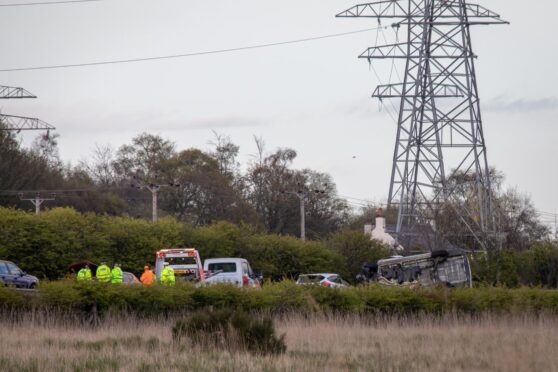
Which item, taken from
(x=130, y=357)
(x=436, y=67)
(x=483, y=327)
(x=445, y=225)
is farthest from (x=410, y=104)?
(x=130, y=357)

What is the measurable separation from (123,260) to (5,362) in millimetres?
35595

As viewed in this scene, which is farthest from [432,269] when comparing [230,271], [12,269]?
[12,269]

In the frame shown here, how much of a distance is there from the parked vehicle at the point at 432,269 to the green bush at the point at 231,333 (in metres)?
18.5

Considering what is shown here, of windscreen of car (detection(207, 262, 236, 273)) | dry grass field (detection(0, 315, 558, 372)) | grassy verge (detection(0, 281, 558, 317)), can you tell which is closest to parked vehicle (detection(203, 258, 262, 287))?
windscreen of car (detection(207, 262, 236, 273))

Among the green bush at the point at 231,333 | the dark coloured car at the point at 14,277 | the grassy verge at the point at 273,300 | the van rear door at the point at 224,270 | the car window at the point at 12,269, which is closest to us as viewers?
the green bush at the point at 231,333

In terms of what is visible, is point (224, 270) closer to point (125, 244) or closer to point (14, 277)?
point (14, 277)

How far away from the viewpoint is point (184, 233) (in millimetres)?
57500

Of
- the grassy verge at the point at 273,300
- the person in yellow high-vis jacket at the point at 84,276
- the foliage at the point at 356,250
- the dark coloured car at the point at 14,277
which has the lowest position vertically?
the grassy verge at the point at 273,300

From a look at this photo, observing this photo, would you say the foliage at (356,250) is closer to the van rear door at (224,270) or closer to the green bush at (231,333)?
the van rear door at (224,270)

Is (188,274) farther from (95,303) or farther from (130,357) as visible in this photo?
(130,357)

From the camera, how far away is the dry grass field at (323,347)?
702 inches

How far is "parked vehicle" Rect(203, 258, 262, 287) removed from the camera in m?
38.5

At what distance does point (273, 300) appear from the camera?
94.3 ft

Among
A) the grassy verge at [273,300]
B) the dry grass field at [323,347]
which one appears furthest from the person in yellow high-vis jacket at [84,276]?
the dry grass field at [323,347]
